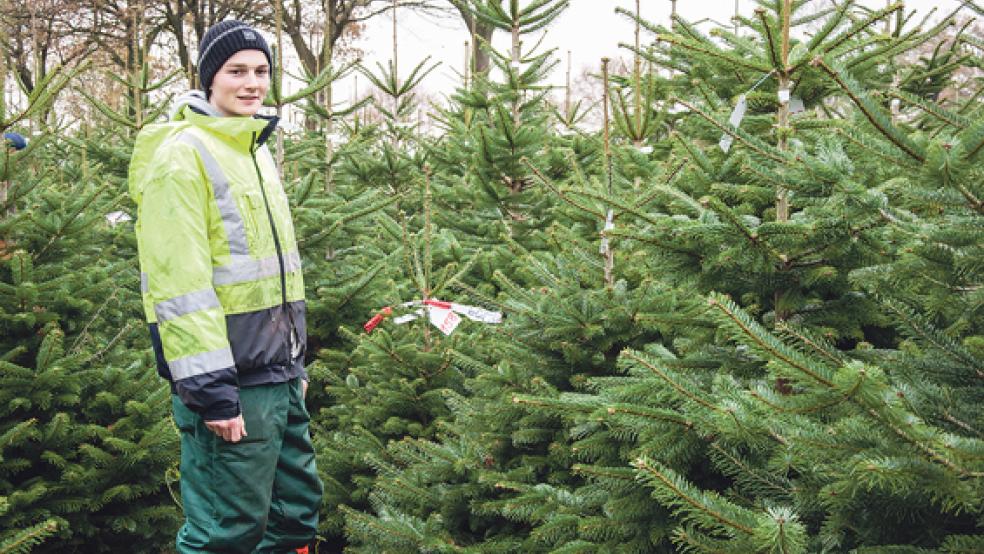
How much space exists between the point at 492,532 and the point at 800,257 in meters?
1.84

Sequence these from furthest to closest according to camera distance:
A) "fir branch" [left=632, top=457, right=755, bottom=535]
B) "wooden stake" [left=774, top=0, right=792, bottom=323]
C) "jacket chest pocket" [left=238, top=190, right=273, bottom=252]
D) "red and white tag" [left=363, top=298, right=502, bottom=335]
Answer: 1. "red and white tag" [left=363, top=298, right=502, bottom=335]
2. "jacket chest pocket" [left=238, top=190, right=273, bottom=252]
3. "wooden stake" [left=774, top=0, right=792, bottom=323]
4. "fir branch" [left=632, top=457, right=755, bottom=535]

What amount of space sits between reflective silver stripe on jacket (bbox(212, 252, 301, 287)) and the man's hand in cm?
49

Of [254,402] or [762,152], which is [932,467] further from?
[254,402]

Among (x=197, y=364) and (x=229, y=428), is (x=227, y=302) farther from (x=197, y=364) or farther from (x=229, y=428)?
(x=229, y=428)

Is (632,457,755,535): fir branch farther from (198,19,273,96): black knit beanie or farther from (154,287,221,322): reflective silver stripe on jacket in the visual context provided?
(198,19,273,96): black knit beanie

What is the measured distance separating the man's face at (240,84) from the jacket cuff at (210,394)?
103cm

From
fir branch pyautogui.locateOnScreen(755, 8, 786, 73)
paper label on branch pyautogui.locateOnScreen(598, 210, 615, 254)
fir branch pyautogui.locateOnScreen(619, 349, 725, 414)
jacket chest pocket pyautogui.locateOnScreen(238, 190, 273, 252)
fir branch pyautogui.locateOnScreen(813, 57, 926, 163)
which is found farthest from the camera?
paper label on branch pyautogui.locateOnScreen(598, 210, 615, 254)

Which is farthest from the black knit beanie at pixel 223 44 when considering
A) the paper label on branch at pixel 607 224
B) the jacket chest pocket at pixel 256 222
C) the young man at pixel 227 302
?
the paper label on branch at pixel 607 224

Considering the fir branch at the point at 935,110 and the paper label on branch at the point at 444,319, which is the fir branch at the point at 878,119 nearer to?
the fir branch at the point at 935,110

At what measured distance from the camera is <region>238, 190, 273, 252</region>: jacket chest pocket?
2.89 meters

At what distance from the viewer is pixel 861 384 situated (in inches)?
63.1

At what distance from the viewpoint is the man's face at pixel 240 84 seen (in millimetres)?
2965

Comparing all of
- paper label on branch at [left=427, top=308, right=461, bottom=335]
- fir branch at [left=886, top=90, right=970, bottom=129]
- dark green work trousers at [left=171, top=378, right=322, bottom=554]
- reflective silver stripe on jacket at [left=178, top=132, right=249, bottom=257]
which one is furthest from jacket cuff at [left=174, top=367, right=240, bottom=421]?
fir branch at [left=886, top=90, right=970, bottom=129]

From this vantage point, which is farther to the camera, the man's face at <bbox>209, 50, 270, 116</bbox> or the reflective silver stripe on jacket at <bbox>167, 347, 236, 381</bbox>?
the man's face at <bbox>209, 50, 270, 116</bbox>
